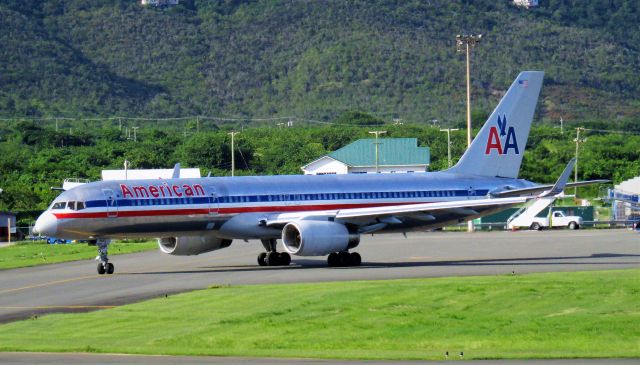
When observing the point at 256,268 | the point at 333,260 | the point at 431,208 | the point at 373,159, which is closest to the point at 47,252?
the point at 256,268

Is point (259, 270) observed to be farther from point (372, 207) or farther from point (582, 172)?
point (582, 172)

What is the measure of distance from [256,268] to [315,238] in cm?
370

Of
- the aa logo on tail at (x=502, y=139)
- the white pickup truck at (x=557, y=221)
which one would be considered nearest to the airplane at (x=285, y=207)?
the aa logo on tail at (x=502, y=139)

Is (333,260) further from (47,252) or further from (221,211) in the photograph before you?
(47,252)

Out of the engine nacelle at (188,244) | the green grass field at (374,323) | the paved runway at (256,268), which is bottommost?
the green grass field at (374,323)

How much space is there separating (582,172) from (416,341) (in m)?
114

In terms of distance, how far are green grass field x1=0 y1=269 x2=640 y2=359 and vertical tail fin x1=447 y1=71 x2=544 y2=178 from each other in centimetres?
1825

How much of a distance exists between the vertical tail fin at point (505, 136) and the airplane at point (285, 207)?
8cm

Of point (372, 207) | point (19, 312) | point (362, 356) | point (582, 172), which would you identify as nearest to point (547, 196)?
point (372, 207)

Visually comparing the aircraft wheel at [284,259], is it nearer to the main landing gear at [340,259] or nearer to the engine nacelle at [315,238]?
the main landing gear at [340,259]

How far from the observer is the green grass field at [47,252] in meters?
58.3

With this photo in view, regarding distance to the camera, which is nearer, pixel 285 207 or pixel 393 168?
pixel 285 207

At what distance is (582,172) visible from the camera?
138 metres

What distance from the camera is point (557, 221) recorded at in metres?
94.6
